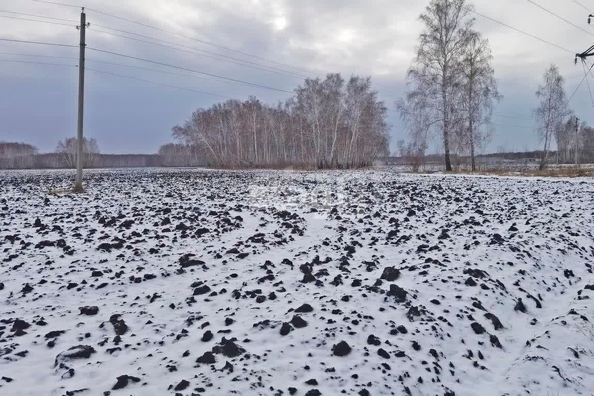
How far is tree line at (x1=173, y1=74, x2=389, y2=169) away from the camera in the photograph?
48406mm

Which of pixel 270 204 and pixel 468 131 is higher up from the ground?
pixel 468 131

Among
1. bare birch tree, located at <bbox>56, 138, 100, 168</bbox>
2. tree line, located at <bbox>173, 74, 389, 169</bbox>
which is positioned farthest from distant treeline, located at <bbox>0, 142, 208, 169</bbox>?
tree line, located at <bbox>173, 74, 389, 169</bbox>

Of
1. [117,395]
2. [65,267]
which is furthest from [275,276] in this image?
[65,267]

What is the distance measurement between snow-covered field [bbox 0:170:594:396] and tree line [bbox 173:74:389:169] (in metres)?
40.0

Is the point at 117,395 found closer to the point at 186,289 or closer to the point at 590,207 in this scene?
the point at 186,289

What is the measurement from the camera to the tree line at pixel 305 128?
48.4 metres

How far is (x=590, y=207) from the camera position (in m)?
11.5

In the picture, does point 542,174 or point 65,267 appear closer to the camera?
point 65,267

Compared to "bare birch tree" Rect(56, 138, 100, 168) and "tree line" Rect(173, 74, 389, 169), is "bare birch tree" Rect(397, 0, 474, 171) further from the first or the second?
"bare birch tree" Rect(56, 138, 100, 168)

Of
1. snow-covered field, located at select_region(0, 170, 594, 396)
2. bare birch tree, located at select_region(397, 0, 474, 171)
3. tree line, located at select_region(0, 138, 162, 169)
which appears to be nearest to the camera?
snow-covered field, located at select_region(0, 170, 594, 396)

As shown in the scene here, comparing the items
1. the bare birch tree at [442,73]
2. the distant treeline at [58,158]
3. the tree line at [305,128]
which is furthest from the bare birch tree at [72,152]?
the bare birch tree at [442,73]

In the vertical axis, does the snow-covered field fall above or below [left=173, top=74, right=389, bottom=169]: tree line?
below

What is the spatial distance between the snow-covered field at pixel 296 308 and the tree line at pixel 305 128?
3998 cm

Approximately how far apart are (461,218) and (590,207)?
475 cm
